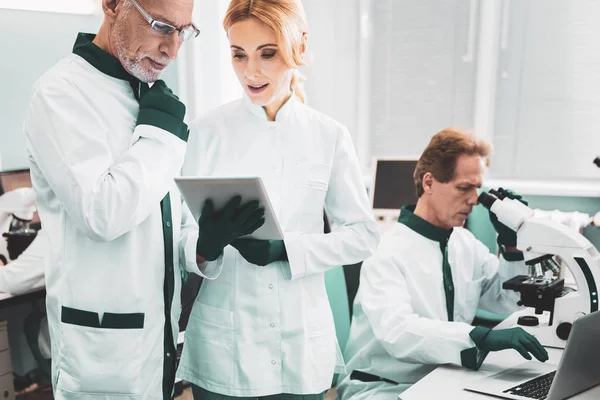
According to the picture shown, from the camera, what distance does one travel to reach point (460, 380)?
1.32 meters

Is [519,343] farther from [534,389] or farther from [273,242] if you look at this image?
[273,242]

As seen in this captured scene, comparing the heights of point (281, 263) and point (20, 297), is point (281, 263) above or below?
above

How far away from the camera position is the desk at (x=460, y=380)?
3.99ft

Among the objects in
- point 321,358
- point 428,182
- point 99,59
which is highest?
point 99,59

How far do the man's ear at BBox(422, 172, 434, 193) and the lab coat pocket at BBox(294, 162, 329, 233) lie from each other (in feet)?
1.85

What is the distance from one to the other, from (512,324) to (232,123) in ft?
3.43

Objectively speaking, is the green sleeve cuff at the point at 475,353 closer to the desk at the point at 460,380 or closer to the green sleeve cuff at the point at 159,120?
the desk at the point at 460,380

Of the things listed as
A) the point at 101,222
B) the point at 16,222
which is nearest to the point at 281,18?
the point at 101,222

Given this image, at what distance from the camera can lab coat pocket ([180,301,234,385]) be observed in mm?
1286

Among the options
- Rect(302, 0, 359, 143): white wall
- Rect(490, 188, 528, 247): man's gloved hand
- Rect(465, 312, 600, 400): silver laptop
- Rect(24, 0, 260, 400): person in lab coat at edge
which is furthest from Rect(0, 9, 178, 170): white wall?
Rect(465, 312, 600, 400): silver laptop

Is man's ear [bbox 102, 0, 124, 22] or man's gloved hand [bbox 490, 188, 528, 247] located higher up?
man's ear [bbox 102, 0, 124, 22]

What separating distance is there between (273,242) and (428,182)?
2.46 ft

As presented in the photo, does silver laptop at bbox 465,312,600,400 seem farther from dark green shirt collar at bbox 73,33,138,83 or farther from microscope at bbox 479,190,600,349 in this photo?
dark green shirt collar at bbox 73,33,138,83

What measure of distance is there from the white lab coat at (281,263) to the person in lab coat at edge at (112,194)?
141mm
